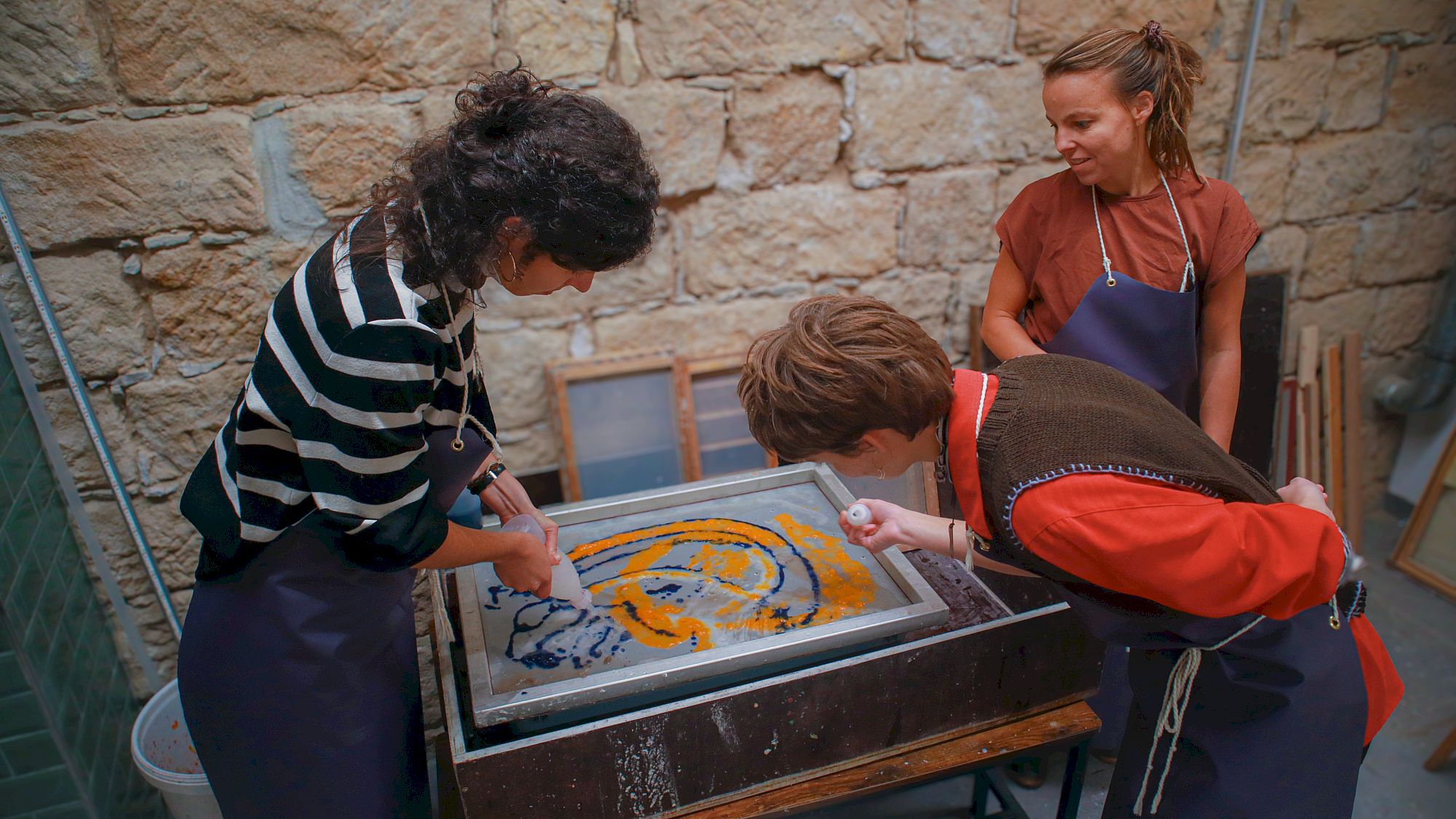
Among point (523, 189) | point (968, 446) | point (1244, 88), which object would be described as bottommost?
point (968, 446)

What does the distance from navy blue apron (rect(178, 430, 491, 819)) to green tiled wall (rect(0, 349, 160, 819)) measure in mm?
583

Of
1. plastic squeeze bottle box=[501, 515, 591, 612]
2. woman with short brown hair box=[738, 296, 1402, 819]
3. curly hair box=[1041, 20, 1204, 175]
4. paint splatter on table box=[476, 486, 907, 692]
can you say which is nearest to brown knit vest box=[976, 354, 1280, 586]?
woman with short brown hair box=[738, 296, 1402, 819]

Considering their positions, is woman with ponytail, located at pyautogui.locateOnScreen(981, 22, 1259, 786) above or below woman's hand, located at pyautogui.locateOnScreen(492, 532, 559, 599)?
above

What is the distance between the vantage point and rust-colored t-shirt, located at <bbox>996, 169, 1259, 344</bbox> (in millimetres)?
1727

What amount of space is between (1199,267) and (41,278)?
2.72 meters

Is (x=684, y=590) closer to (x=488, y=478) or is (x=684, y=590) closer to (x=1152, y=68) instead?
(x=488, y=478)

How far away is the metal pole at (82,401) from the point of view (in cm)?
204

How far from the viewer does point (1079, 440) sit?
45.8 inches

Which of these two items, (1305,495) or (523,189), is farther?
(1305,495)

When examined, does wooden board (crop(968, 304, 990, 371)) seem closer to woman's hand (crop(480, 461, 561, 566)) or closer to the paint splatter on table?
the paint splatter on table

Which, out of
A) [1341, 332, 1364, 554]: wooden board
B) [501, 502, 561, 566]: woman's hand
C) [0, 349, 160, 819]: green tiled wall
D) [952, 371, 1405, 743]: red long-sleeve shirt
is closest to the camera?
[952, 371, 1405, 743]: red long-sleeve shirt

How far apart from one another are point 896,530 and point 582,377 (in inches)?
54.3

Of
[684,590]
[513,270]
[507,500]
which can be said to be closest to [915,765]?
[684,590]

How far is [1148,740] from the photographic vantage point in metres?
1.45
